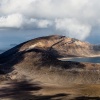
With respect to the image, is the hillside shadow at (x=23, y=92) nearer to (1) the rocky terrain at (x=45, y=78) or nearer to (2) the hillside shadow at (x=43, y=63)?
(1) the rocky terrain at (x=45, y=78)

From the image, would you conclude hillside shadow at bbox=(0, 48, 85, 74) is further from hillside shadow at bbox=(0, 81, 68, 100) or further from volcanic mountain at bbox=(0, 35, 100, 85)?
hillside shadow at bbox=(0, 81, 68, 100)

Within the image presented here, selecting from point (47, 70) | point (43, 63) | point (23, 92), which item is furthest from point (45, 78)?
point (23, 92)

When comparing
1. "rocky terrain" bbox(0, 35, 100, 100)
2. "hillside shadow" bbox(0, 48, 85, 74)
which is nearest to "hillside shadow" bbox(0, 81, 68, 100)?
"rocky terrain" bbox(0, 35, 100, 100)

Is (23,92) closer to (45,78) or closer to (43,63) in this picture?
(45,78)

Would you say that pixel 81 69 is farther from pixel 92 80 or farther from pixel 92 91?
pixel 92 91

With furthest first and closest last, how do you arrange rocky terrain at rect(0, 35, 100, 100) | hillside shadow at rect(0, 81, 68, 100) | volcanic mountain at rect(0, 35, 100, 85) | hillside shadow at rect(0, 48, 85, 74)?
hillside shadow at rect(0, 48, 85, 74), volcanic mountain at rect(0, 35, 100, 85), rocky terrain at rect(0, 35, 100, 100), hillside shadow at rect(0, 81, 68, 100)

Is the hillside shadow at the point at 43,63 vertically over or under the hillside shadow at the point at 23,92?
over

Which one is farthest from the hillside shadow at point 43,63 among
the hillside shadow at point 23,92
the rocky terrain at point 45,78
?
the hillside shadow at point 23,92

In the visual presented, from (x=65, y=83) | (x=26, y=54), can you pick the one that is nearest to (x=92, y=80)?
(x=65, y=83)
